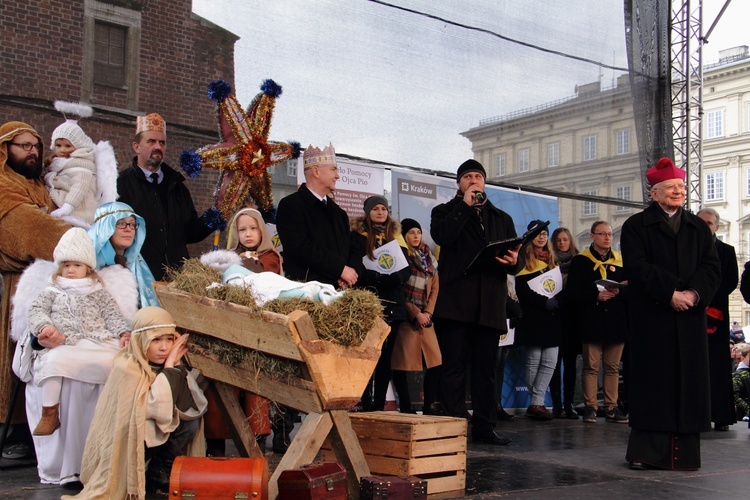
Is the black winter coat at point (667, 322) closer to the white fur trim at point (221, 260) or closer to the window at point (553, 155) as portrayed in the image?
the white fur trim at point (221, 260)

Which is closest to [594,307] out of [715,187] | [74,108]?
[74,108]

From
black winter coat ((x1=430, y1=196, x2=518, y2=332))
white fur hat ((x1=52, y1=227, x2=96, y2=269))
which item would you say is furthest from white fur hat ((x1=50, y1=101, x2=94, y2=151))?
black winter coat ((x1=430, y1=196, x2=518, y2=332))

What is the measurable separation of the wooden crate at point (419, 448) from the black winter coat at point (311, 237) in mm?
1170

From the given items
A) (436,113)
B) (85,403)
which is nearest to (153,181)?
(85,403)

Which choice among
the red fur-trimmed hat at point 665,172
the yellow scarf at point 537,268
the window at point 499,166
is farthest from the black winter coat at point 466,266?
the window at point 499,166

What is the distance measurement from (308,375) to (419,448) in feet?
3.19

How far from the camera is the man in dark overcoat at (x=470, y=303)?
642 cm

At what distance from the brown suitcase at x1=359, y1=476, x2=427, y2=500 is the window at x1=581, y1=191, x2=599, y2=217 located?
677 cm

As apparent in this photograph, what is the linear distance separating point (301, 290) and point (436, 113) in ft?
16.8

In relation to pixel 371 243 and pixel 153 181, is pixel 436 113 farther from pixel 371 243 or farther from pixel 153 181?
pixel 153 181

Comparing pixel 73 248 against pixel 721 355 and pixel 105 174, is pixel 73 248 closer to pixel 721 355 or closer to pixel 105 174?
pixel 105 174

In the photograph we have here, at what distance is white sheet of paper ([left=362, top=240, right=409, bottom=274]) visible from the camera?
728 centimetres

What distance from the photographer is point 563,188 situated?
10.2 m

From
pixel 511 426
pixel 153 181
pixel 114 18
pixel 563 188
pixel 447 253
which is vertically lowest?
pixel 511 426
